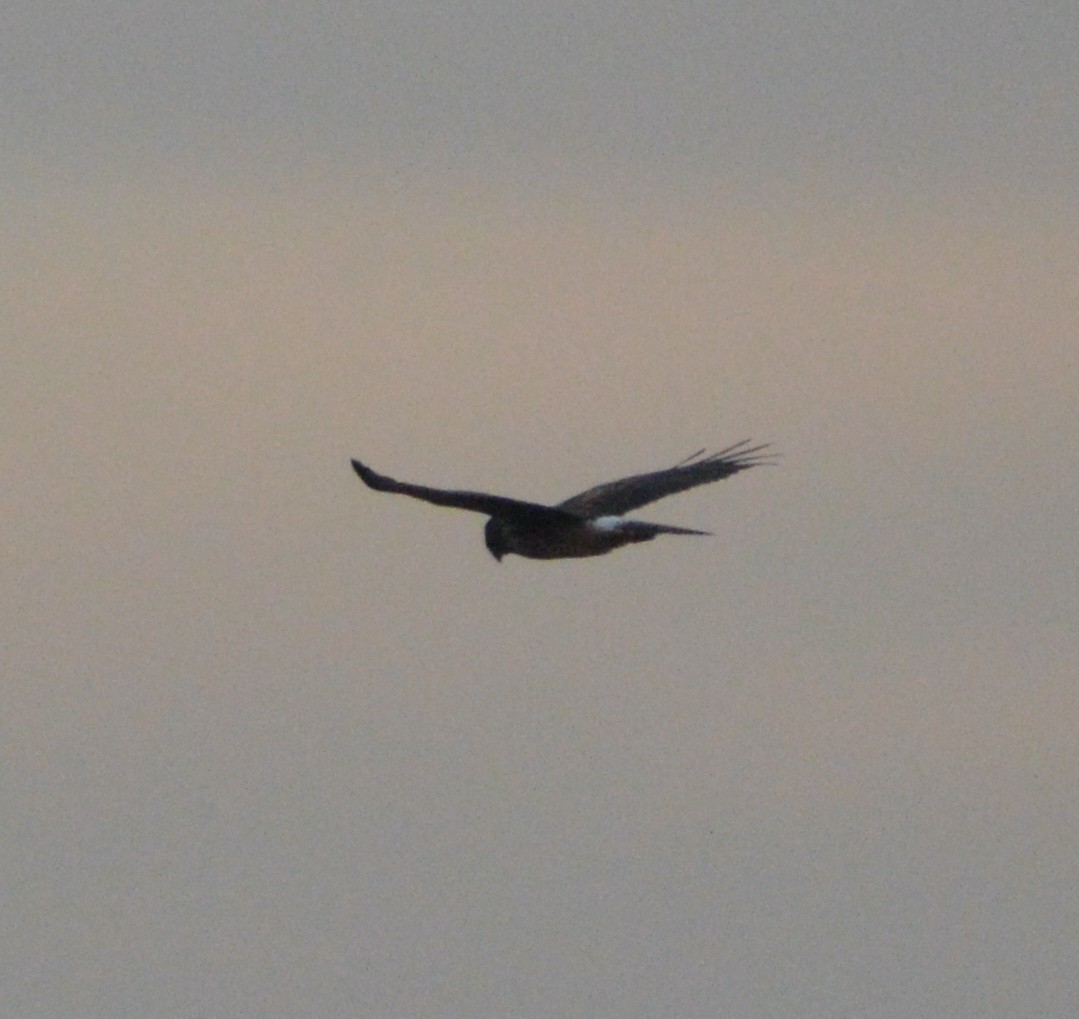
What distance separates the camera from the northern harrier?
28172 millimetres

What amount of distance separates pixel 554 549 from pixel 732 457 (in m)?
3.65

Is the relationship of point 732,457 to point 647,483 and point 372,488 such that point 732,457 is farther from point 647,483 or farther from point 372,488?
point 372,488

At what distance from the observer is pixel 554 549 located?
3150 cm

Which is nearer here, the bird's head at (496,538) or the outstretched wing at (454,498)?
the outstretched wing at (454,498)

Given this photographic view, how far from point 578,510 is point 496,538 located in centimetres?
100

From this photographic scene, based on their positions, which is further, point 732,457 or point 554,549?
point 732,457

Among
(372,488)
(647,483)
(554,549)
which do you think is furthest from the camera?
(647,483)

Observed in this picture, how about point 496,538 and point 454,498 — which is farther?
point 496,538

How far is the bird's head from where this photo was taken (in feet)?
105

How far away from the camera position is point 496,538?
32.1 metres

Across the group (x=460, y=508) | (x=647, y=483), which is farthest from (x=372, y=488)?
(x=647, y=483)

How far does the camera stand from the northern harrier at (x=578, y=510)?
28.2 metres

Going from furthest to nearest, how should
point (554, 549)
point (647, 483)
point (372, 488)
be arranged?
1. point (647, 483)
2. point (554, 549)
3. point (372, 488)

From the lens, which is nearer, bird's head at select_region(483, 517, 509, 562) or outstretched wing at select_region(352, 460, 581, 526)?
outstretched wing at select_region(352, 460, 581, 526)
